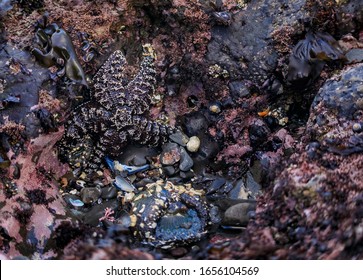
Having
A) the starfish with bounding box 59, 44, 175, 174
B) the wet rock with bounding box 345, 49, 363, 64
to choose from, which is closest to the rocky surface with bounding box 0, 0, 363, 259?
the wet rock with bounding box 345, 49, 363, 64

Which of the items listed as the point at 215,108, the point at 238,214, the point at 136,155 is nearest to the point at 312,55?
the point at 215,108

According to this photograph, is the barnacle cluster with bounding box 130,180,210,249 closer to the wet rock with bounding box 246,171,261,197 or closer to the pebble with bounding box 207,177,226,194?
the pebble with bounding box 207,177,226,194

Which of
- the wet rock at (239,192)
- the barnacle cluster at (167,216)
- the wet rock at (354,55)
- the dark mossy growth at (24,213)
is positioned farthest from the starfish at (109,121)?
the wet rock at (354,55)

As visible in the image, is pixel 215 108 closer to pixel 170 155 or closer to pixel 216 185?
pixel 170 155

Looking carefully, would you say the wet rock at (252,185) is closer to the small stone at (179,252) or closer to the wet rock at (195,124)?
the wet rock at (195,124)

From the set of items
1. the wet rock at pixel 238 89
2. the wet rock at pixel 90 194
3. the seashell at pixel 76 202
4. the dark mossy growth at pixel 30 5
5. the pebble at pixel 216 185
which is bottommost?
the seashell at pixel 76 202

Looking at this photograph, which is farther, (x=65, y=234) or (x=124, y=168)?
(x=124, y=168)
